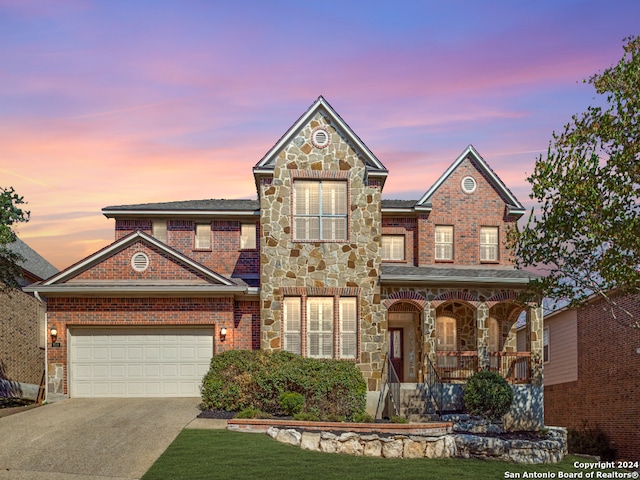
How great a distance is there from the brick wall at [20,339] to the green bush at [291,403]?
1520 centimetres

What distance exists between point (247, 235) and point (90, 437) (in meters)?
12.2

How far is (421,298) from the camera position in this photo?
27.0 metres

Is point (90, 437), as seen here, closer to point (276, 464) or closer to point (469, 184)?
point (276, 464)

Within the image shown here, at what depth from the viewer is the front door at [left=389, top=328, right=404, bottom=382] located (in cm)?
3020

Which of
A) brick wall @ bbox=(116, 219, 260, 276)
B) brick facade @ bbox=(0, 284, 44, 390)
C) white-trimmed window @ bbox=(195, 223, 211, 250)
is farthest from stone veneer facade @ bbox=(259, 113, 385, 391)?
brick facade @ bbox=(0, 284, 44, 390)

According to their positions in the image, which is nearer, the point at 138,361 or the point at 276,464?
the point at 276,464

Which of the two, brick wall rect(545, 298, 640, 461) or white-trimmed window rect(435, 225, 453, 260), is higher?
white-trimmed window rect(435, 225, 453, 260)

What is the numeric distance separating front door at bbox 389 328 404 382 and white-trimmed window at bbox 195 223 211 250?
7628 mm

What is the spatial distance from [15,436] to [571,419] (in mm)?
23624

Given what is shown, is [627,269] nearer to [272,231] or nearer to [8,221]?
[272,231]

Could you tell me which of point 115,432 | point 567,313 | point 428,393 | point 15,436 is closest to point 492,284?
point 428,393

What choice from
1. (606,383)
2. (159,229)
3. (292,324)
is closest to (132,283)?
(159,229)

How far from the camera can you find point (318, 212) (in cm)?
2584

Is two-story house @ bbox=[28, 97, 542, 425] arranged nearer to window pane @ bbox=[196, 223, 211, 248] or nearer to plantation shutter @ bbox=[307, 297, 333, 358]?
plantation shutter @ bbox=[307, 297, 333, 358]
